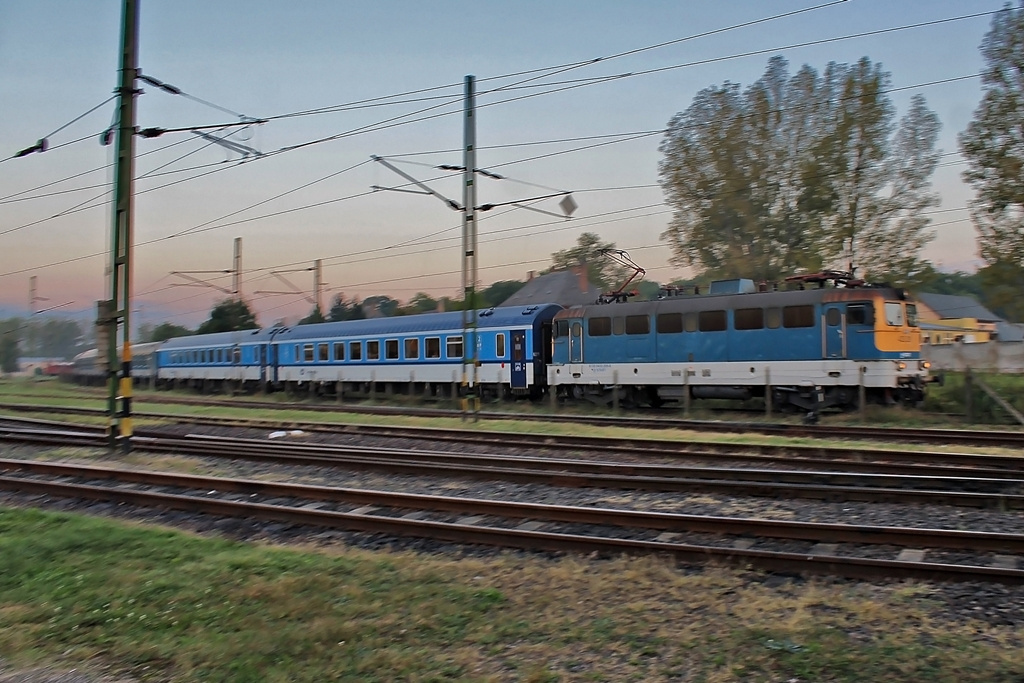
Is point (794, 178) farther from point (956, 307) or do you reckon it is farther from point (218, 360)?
point (956, 307)

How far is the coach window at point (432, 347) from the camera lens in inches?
1198

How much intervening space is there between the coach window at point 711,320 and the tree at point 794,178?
8.61 metres

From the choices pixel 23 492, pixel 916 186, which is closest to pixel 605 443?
pixel 23 492

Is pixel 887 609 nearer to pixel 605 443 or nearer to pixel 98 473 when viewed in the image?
pixel 605 443

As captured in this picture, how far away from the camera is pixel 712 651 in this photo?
5.04m

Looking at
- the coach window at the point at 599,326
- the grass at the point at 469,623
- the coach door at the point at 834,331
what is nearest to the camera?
the grass at the point at 469,623

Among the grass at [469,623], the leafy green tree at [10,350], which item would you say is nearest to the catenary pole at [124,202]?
the grass at [469,623]

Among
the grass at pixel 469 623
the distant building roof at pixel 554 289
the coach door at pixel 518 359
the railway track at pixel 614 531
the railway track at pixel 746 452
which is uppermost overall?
the distant building roof at pixel 554 289

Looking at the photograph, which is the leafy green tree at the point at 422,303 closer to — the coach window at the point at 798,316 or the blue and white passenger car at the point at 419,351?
the blue and white passenger car at the point at 419,351

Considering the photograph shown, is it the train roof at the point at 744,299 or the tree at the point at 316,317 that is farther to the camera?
the tree at the point at 316,317

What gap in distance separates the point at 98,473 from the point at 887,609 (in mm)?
11673

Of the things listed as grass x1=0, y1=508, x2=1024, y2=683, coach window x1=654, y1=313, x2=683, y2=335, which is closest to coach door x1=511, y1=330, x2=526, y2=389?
coach window x1=654, y1=313, x2=683, y2=335

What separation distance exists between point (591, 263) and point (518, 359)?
41.4m

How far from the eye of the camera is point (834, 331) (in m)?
20.2
